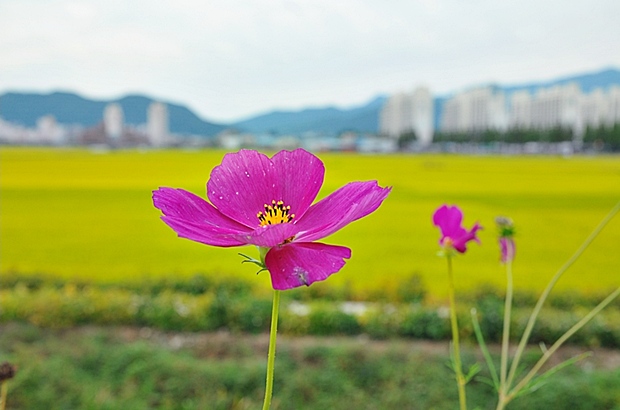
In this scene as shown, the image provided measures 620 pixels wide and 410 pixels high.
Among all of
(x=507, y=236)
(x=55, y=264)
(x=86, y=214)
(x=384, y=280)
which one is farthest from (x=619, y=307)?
(x=86, y=214)

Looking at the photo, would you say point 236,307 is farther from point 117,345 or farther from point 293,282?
point 293,282

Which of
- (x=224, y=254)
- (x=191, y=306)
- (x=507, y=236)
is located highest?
(x=507, y=236)

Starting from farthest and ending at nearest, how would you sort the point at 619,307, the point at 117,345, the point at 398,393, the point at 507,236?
the point at 619,307 < the point at 117,345 < the point at 398,393 < the point at 507,236

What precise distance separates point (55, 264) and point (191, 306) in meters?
3.11

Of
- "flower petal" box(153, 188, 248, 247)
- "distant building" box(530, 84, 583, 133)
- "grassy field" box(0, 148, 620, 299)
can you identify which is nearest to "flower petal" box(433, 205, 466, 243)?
"flower petal" box(153, 188, 248, 247)

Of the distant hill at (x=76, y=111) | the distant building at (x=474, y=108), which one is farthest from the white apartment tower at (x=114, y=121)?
Result: the distant building at (x=474, y=108)

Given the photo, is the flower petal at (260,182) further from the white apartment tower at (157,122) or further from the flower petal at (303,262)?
the white apartment tower at (157,122)

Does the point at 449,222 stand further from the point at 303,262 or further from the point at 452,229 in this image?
the point at 303,262

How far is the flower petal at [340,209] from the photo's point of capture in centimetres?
17

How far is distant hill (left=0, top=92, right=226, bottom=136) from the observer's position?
8875 millimetres

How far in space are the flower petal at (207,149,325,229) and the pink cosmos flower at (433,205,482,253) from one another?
19 centimetres

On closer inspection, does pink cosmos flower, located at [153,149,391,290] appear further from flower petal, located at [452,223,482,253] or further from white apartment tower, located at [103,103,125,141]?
white apartment tower, located at [103,103,125,141]

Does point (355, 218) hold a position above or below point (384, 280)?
above

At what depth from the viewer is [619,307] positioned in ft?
10.2
